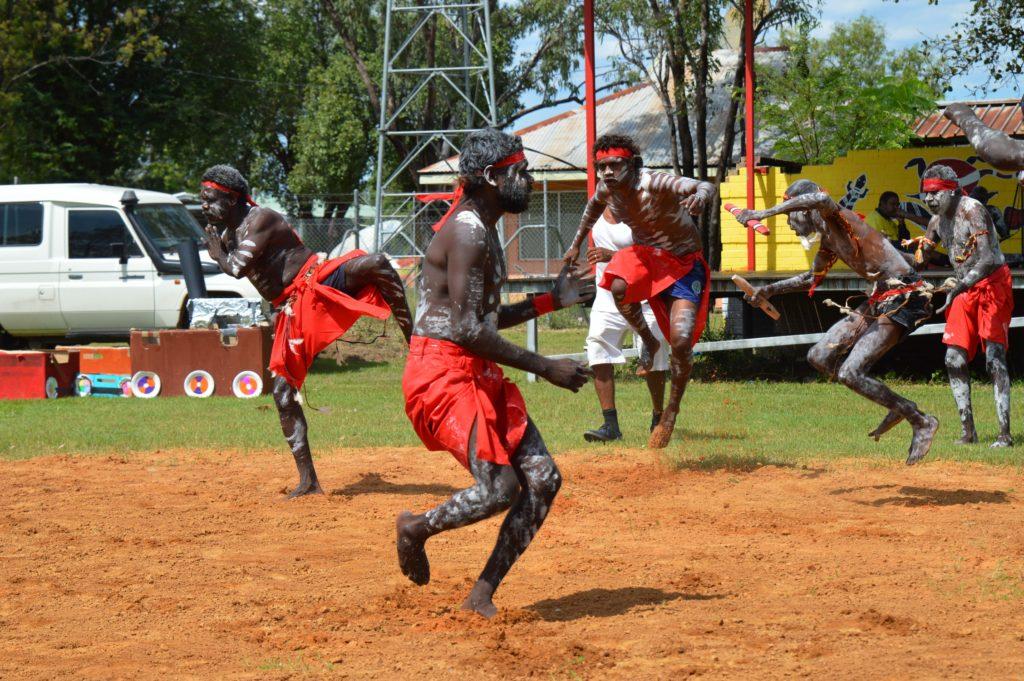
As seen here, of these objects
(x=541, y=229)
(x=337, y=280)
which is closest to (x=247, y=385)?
(x=337, y=280)

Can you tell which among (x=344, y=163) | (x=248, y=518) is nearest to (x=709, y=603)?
(x=248, y=518)

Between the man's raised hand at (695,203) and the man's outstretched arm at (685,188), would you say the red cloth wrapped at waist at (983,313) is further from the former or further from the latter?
the man's raised hand at (695,203)

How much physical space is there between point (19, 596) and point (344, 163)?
3408 cm

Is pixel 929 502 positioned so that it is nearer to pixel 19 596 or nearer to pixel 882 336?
pixel 882 336

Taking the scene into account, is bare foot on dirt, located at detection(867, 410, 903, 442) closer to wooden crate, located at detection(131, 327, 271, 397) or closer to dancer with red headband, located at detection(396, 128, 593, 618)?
dancer with red headband, located at detection(396, 128, 593, 618)

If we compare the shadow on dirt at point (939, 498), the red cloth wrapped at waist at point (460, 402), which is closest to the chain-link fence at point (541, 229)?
the shadow on dirt at point (939, 498)

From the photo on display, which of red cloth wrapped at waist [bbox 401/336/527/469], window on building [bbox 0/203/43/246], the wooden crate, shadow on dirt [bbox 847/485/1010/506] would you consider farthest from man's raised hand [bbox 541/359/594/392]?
window on building [bbox 0/203/43/246]

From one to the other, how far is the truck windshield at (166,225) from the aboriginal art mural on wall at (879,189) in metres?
→ 7.43

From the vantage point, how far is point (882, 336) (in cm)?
837

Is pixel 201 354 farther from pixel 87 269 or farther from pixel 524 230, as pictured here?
pixel 524 230

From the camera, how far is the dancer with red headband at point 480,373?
4832mm

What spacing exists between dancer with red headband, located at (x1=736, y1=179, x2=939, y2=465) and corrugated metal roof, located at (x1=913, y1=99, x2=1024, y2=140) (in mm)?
9332

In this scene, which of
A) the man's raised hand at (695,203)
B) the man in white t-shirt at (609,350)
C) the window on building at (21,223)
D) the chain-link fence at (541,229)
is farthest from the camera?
Answer: the chain-link fence at (541,229)

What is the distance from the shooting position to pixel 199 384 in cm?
1426
